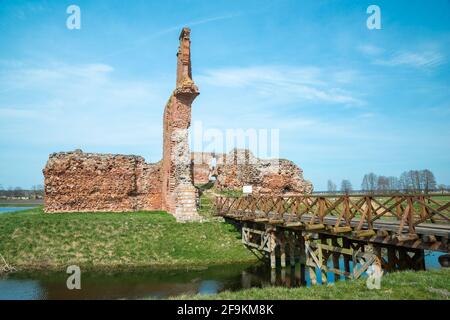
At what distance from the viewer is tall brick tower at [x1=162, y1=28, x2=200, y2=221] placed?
22.0 metres

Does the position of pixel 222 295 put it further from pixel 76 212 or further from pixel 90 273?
pixel 76 212

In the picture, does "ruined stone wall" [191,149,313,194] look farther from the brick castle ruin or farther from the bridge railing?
the bridge railing

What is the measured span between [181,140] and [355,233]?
51.4 ft

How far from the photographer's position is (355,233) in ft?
31.2

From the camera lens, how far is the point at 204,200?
26.4 metres

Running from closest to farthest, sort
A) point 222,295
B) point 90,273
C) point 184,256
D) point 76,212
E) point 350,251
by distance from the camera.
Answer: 1. point 222,295
2. point 350,251
3. point 90,273
4. point 184,256
5. point 76,212

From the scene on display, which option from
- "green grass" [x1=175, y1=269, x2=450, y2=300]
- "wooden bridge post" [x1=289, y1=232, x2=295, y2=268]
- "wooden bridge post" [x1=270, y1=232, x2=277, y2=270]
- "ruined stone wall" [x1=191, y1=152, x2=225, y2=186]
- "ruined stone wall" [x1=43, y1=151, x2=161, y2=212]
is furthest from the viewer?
"ruined stone wall" [x1=191, y1=152, x2=225, y2=186]

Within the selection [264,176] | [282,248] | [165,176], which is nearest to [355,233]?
[282,248]

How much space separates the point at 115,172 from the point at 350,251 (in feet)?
66.4

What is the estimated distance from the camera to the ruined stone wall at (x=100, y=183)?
2441 cm

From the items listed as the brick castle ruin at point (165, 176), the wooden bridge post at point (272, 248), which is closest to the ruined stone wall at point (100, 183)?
the brick castle ruin at point (165, 176)

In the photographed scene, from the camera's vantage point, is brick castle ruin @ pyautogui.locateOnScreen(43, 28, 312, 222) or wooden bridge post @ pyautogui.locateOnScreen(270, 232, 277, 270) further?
brick castle ruin @ pyautogui.locateOnScreen(43, 28, 312, 222)

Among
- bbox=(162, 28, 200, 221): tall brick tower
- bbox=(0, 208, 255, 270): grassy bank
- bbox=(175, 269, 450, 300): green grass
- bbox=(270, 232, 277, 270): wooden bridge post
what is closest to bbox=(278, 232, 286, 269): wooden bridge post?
bbox=(270, 232, 277, 270): wooden bridge post
